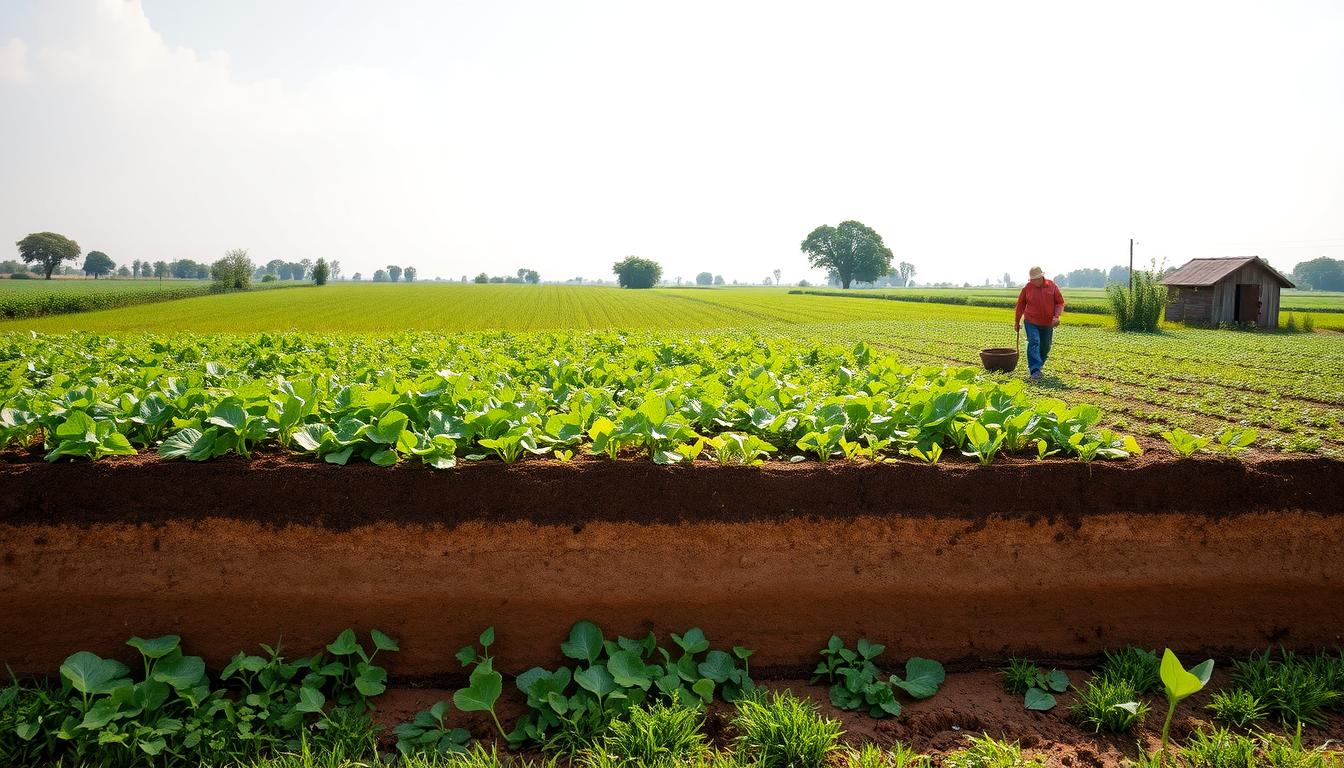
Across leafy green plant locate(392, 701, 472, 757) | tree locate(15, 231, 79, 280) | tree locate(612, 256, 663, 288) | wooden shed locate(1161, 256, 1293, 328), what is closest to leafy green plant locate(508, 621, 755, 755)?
leafy green plant locate(392, 701, 472, 757)

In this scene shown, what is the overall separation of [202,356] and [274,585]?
8.38 m

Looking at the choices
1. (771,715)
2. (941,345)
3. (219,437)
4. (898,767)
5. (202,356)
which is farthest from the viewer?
(941,345)

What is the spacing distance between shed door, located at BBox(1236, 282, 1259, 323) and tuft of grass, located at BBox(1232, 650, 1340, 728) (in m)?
35.3

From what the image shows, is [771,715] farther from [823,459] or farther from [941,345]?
[941,345]

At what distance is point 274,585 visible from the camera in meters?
→ 4.03

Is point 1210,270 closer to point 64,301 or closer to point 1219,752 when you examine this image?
point 1219,752

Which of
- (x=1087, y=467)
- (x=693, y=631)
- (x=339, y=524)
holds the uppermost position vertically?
(x=1087, y=467)

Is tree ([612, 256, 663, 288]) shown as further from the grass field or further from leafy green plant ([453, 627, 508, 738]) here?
leafy green plant ([453, 627, 508, 738])

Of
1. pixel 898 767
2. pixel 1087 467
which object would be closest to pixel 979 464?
pixel 1087 467

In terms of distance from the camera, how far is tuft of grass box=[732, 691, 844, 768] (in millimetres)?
3316

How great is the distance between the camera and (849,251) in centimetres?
10888

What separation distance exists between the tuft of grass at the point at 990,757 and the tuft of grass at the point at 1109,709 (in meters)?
0.47

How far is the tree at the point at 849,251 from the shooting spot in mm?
108062

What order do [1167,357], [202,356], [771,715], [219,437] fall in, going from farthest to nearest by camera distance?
[1167,357] < [202,356] < [219,437] < [771,715]
